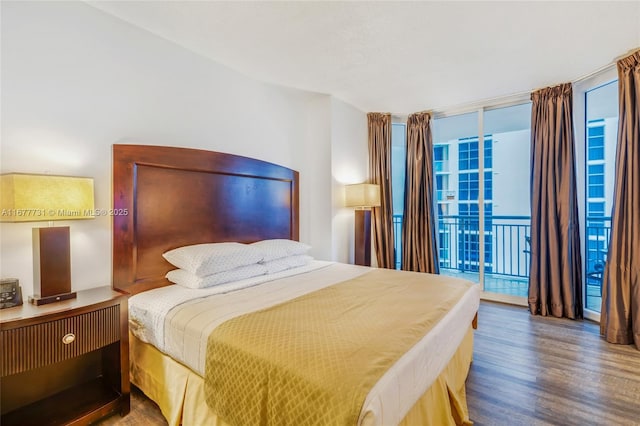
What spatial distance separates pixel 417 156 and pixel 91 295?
12.6 ft

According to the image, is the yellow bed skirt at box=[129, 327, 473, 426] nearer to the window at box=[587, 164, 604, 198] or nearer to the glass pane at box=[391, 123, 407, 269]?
the glass pane at box=[391, 123, 407, 269]

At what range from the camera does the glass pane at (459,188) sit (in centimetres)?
445

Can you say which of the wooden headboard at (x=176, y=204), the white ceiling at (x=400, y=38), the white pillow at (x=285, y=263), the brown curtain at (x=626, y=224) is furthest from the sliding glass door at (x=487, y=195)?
the wooden headboard at (x=176, y=204)

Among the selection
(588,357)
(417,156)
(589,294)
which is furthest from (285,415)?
(589,294)

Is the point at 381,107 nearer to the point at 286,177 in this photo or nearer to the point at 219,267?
the point at 286,177

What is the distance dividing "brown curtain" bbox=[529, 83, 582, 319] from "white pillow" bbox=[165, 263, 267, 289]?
3.12 meters

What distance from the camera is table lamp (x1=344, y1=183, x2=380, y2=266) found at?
12.2ft

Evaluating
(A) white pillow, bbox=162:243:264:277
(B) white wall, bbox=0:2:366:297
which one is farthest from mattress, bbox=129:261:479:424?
(B) white wall, bbox=0:2:366:297

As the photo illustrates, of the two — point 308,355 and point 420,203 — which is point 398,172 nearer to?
point 420,203

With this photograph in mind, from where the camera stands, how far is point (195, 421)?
59.0 inches

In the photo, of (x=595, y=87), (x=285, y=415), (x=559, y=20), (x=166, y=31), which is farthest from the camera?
(x=595, y=87)

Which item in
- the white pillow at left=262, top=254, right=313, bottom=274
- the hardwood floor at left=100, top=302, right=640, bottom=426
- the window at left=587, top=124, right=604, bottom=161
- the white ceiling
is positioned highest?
the white ceiling

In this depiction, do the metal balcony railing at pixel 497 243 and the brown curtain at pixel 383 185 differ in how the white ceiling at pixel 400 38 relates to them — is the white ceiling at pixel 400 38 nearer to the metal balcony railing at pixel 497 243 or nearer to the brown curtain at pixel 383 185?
the brown curtain at pixel 383 185

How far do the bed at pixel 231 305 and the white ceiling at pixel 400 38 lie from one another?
3.09ft
